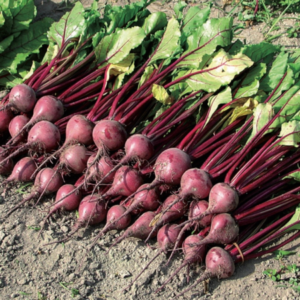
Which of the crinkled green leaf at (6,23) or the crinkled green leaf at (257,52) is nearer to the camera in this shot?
the crinkled green leaf at (257,52)

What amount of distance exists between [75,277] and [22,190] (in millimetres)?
1096

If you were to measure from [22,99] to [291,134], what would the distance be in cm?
240

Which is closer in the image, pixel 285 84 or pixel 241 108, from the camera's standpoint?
pixel 241 108

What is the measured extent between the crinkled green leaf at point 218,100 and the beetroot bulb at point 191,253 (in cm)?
105

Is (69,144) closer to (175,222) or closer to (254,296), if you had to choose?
(175,222)

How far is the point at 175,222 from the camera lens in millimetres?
3113

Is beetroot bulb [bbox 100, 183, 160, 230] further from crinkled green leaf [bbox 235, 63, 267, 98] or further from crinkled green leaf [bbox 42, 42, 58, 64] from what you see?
crinkled green leaf [bbox 42, 42, 58, 64]

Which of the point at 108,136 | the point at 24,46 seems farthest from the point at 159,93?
the point at 24,46

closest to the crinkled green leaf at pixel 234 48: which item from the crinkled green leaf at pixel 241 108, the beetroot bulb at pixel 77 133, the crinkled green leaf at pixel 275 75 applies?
the crinkled green leaf at pixel 275 75

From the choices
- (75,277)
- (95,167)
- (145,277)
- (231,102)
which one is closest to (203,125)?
(231,102)

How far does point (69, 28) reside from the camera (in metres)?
4.01

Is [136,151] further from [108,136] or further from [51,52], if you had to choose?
[51,52]

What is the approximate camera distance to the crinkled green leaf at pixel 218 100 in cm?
336

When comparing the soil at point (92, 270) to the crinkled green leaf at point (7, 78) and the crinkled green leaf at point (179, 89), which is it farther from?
the crinkled green leaf at point (7, 78)
